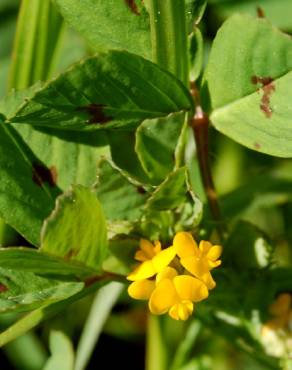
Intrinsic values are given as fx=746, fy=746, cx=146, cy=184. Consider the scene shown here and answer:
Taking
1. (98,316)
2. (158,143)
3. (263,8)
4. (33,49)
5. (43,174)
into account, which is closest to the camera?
(158,143)

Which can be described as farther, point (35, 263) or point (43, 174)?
point (43, 174)

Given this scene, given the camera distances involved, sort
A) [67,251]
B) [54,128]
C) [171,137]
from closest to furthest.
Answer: [67,251] → [171,137] → [54,128]

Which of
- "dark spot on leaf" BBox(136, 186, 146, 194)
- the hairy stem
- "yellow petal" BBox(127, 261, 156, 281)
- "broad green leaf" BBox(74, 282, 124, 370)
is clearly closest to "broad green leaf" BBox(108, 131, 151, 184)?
"broad green leaf" BBox(74, 282, 124, 370)

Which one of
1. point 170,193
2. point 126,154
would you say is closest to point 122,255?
point 170,193

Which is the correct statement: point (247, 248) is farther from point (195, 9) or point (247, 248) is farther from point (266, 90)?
point (195, 9)

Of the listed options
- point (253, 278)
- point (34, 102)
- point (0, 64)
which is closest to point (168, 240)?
point (253, 278)

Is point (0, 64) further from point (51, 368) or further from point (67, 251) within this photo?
point (67, 251)
